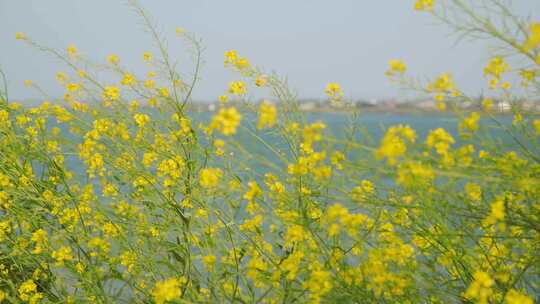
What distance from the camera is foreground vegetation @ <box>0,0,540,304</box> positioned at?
167 cm

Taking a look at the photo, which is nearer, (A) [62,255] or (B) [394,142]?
(B) [394,142]

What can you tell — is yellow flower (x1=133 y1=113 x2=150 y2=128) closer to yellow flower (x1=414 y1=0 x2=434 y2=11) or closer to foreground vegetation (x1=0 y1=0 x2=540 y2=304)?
foreground vegetation (x1=0 y1=0 x2=540 y2=304)

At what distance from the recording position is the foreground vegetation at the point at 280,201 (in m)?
1.67

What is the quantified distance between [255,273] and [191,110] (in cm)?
142

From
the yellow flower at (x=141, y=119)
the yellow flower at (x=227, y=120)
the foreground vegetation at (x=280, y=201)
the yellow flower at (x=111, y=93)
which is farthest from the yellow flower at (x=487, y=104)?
the yellow flower at (x=111, y=93)

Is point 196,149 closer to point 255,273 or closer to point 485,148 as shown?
point 255,273

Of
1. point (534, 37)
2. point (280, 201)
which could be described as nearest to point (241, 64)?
point (280, 201)

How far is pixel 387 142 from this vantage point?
4.49 feet

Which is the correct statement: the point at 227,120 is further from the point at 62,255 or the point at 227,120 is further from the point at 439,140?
the point at 62,255

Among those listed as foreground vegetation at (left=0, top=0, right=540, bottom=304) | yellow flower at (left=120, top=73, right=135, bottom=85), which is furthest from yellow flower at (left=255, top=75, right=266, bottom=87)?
yellow flower at (left=120, top=73, right=135, bottom=85)

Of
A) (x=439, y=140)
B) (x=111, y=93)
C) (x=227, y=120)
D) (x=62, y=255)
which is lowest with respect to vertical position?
(x=62, y=255)

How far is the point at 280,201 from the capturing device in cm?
216

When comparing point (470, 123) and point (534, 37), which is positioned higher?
point (534, 37)

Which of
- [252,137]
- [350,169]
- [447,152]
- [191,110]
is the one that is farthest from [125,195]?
[447,152]
